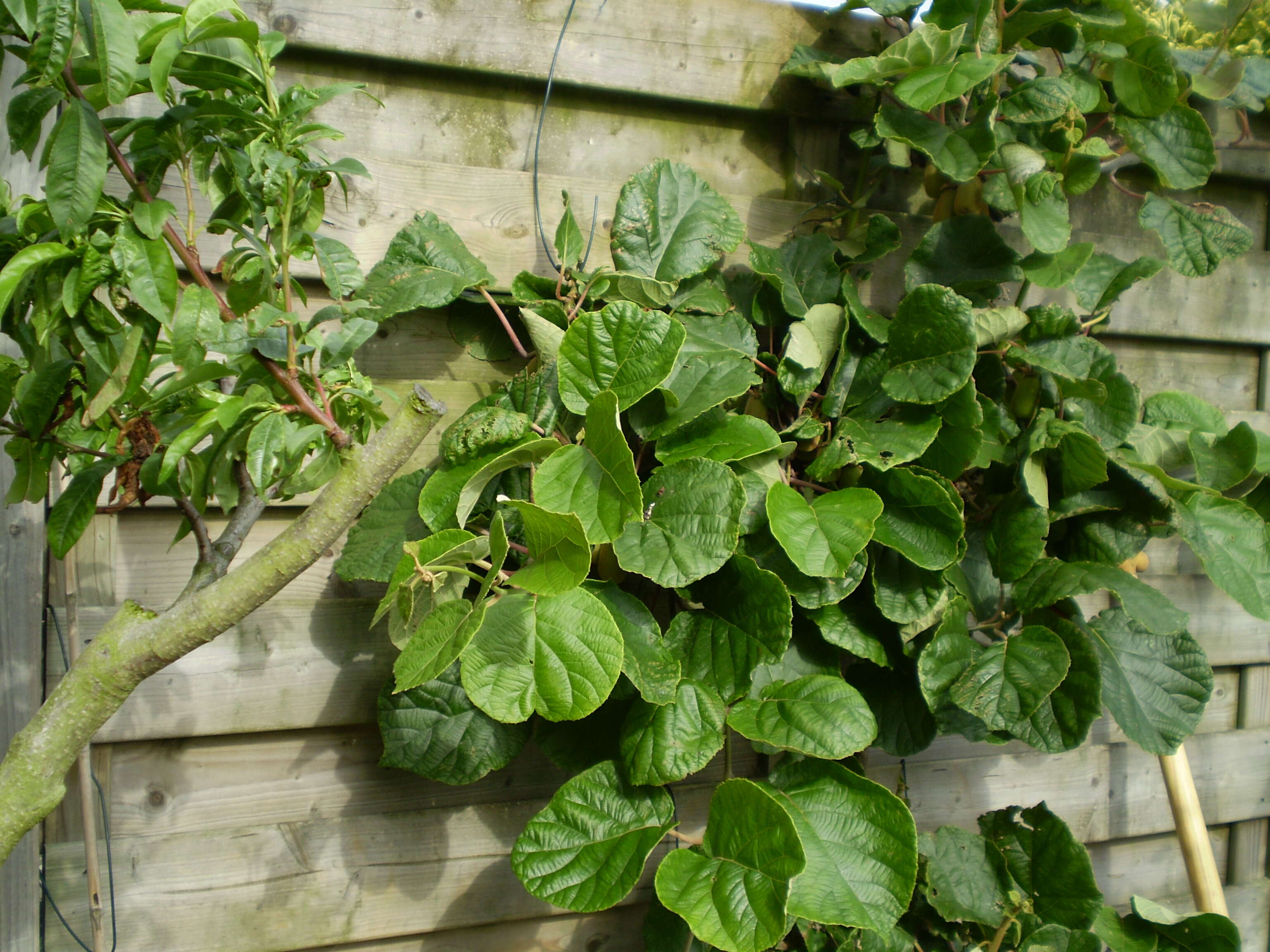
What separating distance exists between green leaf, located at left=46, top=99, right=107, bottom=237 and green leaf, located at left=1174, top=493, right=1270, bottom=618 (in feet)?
4.01

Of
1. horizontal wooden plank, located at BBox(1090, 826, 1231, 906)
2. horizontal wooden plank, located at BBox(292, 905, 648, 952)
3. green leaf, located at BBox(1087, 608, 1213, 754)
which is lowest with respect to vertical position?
horizontal wooden plank, located at BBox(1090, 826, 1231, 906)

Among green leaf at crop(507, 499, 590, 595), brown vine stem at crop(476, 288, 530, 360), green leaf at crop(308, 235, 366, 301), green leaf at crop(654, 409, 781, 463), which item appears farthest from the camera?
brown vine stem at crop(476, 288, 530, 360)

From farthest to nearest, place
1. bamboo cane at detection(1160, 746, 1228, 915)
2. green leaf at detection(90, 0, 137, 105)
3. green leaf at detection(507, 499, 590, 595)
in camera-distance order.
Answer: bamboo cane at detection(1160, 746, 1228, 915) < green leaf at detection(507, 499, 590, 595) < green leaf at detection(90, 0, 137, 105)

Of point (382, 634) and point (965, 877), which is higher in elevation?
point (382, 634)

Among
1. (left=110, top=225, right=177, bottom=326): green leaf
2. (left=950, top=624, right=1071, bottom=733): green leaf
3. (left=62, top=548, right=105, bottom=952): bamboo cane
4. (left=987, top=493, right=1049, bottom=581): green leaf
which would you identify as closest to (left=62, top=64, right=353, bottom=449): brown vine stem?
(left=110, top=225, right=177, bottom=326): green leaf

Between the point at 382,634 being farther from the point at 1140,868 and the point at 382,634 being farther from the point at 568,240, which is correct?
the point at 1140,868

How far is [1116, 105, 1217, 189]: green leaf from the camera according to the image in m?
1.12

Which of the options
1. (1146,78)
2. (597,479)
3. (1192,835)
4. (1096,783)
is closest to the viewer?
(597,479)

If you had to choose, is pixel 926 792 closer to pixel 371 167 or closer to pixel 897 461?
pixel 897 461

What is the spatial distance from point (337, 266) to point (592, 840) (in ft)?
2.15

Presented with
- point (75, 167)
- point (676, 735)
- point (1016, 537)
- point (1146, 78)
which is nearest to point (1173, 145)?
point (1146, 78)

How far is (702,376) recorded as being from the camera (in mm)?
928

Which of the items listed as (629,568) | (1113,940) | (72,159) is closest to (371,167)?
(72,159)

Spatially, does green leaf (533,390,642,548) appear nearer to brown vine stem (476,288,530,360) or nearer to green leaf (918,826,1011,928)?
brown vine stem (476,288,530,360)
